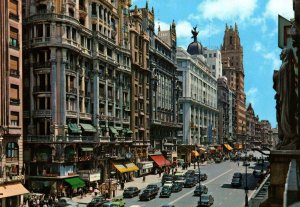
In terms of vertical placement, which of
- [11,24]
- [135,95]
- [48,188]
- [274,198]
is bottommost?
[48,188]

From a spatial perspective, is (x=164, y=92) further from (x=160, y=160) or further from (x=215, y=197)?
(x=215, y=197)

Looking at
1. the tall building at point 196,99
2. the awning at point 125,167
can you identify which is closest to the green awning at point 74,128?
the awning at point 125,167

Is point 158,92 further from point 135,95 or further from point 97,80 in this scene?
point 97,80

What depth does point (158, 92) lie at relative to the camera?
10844 cm

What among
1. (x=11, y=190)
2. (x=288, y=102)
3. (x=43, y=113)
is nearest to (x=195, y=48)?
(x=43, y=113)

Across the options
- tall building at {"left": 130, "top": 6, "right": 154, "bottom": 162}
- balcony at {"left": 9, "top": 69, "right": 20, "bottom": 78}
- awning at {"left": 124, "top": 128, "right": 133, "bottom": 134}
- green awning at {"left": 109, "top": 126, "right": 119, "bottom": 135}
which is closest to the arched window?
balcony at {"left": 9, "top": 69, "right": 20, "bottom": 78}

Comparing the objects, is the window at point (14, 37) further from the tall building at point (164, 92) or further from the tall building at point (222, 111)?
the tall building at point (222, 111)

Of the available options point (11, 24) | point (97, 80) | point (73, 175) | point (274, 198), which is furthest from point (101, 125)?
point (274, 198)

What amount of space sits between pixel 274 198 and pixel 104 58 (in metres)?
62.7

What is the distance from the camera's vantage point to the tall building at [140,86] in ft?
303

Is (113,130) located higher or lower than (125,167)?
higher

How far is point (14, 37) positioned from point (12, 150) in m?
13.1

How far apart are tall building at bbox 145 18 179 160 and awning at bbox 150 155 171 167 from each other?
114 inches

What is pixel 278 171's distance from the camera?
16.9 meters
